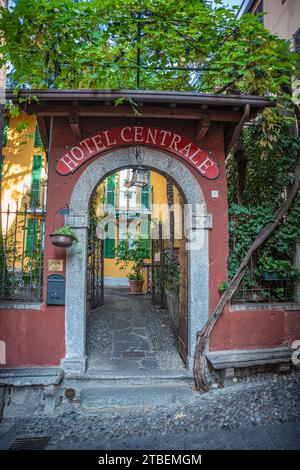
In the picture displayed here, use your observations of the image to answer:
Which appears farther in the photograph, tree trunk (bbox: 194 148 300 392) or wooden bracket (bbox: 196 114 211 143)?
wooden bracket (bbox: 196 114 211 143)

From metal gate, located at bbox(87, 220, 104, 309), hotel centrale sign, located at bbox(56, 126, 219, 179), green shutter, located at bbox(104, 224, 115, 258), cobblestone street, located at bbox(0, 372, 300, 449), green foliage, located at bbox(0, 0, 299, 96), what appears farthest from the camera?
green shutter, located at bbox(104, 224, 115, 258)

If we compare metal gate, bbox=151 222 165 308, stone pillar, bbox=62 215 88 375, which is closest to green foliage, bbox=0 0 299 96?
stone pillar, bbox=62 215 88 375

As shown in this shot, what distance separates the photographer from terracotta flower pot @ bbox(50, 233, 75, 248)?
4.17 m

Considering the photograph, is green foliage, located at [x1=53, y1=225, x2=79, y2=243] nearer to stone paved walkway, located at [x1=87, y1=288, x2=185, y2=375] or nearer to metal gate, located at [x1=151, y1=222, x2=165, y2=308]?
stone paved walkway, located at [x1=87, y1=288, x2=185, y2=375]

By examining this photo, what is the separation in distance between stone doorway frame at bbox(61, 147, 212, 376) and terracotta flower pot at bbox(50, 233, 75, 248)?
0.30 m

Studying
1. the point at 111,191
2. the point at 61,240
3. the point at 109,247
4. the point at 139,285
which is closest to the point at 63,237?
the point at 61,240

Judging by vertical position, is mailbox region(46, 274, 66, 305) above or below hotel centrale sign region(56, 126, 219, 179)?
below

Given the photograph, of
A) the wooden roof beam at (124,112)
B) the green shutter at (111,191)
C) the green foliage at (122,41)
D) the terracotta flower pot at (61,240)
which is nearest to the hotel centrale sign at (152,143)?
the wooden roof beam at (124,112)

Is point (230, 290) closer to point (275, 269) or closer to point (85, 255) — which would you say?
point (275, 269)

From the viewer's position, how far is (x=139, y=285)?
35.9ft

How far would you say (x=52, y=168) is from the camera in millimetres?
4637

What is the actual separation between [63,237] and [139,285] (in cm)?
704

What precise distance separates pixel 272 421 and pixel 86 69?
216 inches

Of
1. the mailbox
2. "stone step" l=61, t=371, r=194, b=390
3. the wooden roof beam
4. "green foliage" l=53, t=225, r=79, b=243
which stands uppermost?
the wooden roof beam
